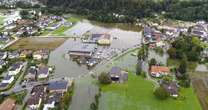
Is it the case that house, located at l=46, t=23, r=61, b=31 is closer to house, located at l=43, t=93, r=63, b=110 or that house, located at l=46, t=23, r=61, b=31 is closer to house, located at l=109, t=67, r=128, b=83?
house, located at l=109, t=67, r=128, b=83

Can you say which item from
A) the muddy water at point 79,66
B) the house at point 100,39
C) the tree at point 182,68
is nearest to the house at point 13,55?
the muddy water at point 79,66

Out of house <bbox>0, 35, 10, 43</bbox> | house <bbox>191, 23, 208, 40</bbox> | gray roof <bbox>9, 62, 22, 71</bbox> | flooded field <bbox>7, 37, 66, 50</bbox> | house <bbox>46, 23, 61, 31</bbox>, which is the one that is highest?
house <bbox>46, 23, 61, 31</bbox>

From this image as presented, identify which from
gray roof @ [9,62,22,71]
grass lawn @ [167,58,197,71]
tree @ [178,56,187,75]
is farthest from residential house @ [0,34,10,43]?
tree @ [178,56,187,75]

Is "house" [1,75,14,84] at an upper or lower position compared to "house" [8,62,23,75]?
lower

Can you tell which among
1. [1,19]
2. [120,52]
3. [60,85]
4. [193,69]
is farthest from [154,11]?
[60,85]

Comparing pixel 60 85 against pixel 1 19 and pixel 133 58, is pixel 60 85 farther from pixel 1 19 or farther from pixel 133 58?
pixel 1 19

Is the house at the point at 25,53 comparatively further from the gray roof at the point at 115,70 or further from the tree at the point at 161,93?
the tree at the point at 161,93

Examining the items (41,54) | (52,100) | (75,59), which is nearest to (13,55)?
(41,54)
